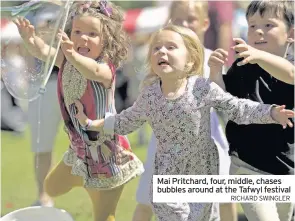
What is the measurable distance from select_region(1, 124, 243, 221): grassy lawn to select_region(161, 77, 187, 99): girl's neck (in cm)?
47

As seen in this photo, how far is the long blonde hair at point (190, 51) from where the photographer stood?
1886 millimetres

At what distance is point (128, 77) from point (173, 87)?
0.37m

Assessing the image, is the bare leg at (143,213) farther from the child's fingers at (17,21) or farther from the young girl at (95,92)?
the child's fingers at (17,21)

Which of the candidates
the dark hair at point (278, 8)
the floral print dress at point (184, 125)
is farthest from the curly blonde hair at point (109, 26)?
→ the dark hair at point (278, 8)

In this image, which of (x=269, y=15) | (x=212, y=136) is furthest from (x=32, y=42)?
(x=269, y=15)

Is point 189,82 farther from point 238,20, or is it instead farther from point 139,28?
point 139,28

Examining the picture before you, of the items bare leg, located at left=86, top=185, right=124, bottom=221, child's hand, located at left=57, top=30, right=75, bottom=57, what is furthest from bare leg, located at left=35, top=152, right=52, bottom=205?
child's hand, located at left=57, top=30, right=75, bottom=57

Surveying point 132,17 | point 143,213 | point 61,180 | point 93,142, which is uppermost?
point 132,17

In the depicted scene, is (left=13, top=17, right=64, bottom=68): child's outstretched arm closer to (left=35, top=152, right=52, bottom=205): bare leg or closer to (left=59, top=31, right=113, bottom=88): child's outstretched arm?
(left=59, top=31, right=113, bottom=88): child's outstretched arm

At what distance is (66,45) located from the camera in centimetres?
189

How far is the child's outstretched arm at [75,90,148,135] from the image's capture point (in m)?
1.89

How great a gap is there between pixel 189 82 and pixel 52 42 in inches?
17.5

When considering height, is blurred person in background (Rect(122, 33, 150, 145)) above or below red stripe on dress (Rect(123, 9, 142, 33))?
below

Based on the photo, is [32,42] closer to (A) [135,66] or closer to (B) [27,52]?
(B) [27,52]
